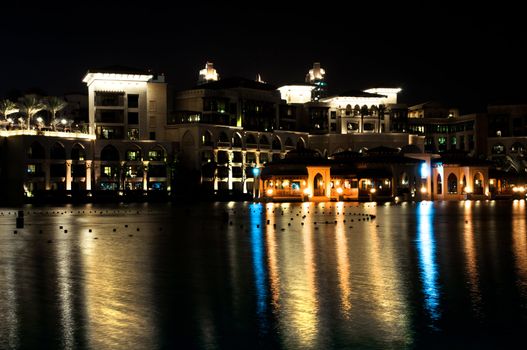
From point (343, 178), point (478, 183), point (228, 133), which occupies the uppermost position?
point (228, 133)

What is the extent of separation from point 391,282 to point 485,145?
16591cm

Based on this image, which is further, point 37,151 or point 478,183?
point 478,183

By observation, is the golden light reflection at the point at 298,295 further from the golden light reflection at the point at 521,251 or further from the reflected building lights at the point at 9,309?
the golden light reflection at the point at 521,251

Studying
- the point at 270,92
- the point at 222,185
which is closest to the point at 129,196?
the point at 222,185

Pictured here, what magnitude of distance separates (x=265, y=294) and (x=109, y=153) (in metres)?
113

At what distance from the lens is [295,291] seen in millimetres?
20172

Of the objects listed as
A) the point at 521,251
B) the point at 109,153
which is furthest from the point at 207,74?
the point at 521,251

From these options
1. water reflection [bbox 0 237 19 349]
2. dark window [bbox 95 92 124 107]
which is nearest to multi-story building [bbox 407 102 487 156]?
dark window [bbox 95 92 124 107]

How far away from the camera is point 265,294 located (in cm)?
1980

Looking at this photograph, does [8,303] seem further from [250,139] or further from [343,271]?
[250,139]

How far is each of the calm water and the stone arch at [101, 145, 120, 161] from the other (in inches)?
3637

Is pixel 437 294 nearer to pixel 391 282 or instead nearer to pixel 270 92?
pixel 391 282

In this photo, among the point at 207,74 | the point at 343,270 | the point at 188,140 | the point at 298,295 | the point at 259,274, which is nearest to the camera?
the point at 298,295

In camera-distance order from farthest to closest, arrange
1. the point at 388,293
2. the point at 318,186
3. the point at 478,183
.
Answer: the point at 478,183
the point at 318,186
the point at 388,293
